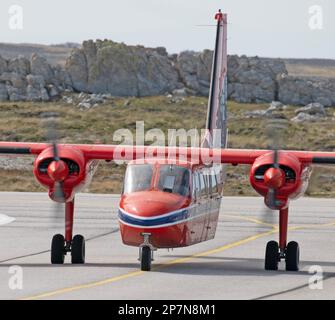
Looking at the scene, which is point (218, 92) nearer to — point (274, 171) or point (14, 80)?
point (274, 171)

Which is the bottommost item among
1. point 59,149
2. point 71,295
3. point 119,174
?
point 119,174

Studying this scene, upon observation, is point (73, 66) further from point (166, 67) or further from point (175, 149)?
point (175, 149)

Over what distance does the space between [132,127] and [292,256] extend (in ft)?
181

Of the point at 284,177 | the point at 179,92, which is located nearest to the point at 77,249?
the point at 284,177

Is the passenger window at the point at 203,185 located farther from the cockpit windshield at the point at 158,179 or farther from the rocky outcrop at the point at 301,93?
the rocky outcrop at the point at 301,93

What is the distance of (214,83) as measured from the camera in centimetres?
3036

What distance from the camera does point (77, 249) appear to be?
25031mm

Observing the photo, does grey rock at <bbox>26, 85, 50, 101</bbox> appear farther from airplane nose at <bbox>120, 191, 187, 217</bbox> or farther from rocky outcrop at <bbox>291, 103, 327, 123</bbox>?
airplane nose at <bbox>120, 191, 187, 217</bbox>

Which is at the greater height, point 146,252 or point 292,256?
point 146,252

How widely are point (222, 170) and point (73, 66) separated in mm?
71014

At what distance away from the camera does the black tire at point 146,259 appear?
22.9 m

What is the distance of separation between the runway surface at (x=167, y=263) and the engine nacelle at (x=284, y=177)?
1.73m
